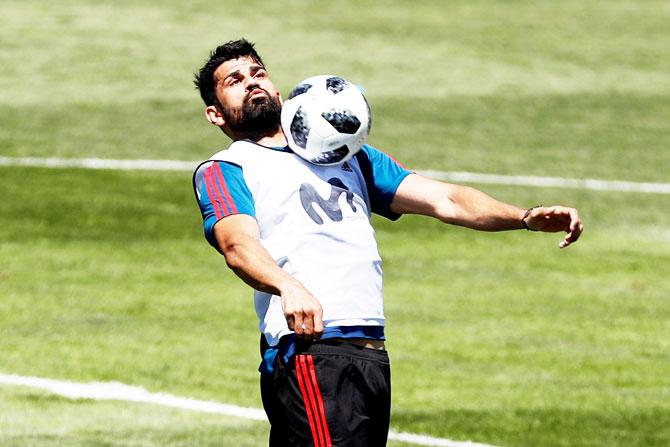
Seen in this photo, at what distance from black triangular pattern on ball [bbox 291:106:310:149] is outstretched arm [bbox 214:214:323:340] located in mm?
422

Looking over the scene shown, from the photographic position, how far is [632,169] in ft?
58.9

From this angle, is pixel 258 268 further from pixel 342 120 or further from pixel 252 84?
pixel 252 84

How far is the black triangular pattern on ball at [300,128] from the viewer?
19.0 feet

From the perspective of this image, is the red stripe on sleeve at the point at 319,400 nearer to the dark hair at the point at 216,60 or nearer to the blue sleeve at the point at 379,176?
the blue sleeve at the point at 379,176

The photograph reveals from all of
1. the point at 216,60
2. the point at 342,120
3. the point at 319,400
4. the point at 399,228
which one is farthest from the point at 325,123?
the point at 399,228

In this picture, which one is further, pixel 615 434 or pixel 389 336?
pixel 389 336

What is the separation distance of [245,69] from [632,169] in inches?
495

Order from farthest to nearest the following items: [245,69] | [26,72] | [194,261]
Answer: [26,72]
[194,261]
[245,69]

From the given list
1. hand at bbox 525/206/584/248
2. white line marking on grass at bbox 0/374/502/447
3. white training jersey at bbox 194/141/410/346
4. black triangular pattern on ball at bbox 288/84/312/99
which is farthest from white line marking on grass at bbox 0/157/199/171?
hand at bbox 525/206/584/248

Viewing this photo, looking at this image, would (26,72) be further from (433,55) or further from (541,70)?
(541,70)

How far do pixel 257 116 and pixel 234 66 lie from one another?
0.83 ft

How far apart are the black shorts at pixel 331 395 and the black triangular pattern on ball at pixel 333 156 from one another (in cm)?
74

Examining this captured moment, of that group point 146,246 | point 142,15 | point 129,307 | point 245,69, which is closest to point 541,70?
point 142,15

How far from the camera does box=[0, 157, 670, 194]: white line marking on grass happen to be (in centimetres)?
1684
